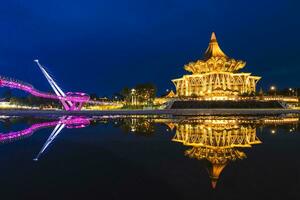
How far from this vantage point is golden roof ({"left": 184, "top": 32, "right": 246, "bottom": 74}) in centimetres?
7919

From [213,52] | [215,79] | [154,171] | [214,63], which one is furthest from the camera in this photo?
[213,52]

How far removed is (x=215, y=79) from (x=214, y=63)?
240 inches

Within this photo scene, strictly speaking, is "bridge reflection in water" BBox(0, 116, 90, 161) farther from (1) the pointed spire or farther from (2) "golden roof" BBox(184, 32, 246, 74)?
(1) the pointed spire

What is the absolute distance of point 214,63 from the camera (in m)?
79.2

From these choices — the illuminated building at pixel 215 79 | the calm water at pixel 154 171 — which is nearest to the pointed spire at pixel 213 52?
the illuminated building at pixel 215 79

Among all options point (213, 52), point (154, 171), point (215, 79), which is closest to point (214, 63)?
point (213, 52)

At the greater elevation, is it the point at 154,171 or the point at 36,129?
the point at 36,129

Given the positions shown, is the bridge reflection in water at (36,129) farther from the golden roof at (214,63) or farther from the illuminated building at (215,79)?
the golden roof at (214,63)

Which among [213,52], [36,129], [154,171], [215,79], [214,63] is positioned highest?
[213,52]

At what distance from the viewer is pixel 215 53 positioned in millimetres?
82562

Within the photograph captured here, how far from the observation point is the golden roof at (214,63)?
7919 centimetres

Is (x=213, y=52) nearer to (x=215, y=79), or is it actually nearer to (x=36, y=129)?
(x=215, y=79)

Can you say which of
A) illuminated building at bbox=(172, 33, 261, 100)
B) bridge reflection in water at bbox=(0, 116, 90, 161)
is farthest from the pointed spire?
bridge reflection in water at bbox=(0, 116, 90, 161)

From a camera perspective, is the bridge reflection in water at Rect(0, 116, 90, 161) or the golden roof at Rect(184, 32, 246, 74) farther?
the golden roof at Rect(184, 32, 246, 74)
